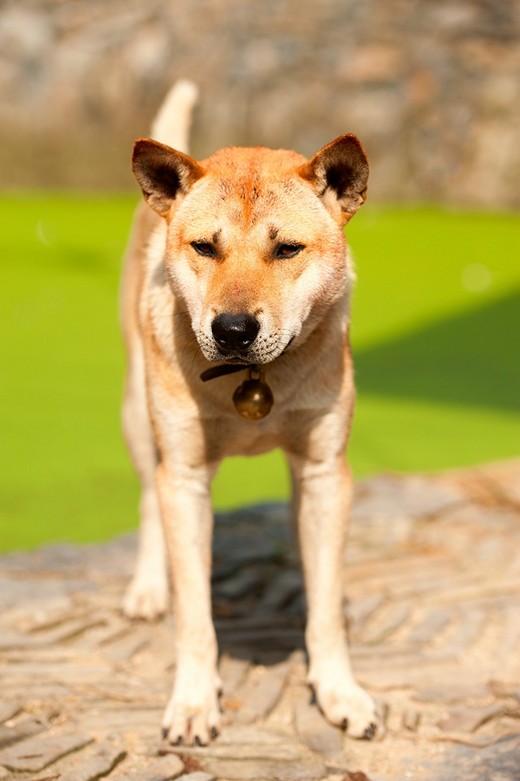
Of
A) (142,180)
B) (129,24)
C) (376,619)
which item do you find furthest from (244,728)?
(129,24)

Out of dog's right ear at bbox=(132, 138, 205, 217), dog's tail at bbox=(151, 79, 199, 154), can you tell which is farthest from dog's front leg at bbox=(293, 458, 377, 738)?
dog's tail at bbox=(151, 79, 199, 154)

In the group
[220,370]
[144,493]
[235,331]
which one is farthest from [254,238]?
[144,493]

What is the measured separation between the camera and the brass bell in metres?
3.21

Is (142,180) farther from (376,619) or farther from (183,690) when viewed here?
(376,619)

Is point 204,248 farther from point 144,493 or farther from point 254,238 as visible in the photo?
point 144,493

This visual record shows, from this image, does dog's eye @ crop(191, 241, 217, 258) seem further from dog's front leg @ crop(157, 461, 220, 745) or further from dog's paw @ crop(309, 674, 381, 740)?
dog's paw @ crop(309, 674, 381, 740)

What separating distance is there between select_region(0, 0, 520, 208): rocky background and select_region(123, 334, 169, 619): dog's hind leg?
7379mm

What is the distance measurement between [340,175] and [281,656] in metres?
1.71

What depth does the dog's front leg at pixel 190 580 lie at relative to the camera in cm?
336

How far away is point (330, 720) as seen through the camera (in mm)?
3379

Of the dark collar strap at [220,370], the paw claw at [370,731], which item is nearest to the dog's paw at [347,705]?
the paw claw at [370,731]

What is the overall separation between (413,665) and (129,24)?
29.9 ft

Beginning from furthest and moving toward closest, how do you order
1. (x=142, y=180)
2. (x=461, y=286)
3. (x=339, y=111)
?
(x=339, y=111) < (x=461, y=286) < (x=142, y=180)

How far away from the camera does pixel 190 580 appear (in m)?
3.36
